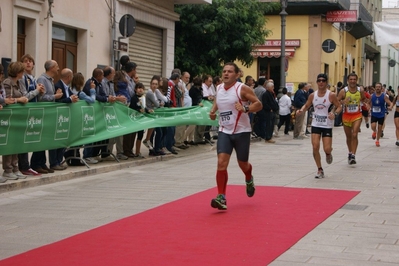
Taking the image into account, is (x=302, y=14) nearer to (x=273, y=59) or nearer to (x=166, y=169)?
(x=273, y=59)

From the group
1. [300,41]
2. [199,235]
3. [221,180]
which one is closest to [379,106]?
[221,180]

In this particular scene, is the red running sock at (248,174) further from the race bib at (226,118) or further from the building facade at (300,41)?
the building facade at (300,41)

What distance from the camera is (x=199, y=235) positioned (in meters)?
8.31

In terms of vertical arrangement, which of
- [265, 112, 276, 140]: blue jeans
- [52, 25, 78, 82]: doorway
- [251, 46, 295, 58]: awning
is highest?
[251, 46, 295, 58]: awning

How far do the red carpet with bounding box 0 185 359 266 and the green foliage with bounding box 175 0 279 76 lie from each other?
60.6ft

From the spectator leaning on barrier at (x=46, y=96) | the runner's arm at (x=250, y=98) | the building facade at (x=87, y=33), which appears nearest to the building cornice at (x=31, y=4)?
the building facade at (x=87, y=33)

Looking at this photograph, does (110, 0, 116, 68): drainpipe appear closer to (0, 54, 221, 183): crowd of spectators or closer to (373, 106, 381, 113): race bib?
(0, 54, 221, 183): crowd of spectators

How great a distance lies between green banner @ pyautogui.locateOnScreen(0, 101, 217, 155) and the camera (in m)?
11.9

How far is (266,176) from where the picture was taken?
1422 centimetres

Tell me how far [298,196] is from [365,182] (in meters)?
2.31

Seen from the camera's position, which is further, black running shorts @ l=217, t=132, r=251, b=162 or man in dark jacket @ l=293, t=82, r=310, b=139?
man in dark jacket @ l=293, t=82, r=310, b=139

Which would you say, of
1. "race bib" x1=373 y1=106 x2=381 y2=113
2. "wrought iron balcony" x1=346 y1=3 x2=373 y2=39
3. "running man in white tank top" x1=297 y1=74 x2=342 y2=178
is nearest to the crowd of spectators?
"running man in white tank top" x1=297 y1=74 x2=342 y2=178

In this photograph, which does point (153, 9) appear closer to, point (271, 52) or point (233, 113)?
point (233, 113)

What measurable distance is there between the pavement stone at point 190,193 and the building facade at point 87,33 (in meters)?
4.00
